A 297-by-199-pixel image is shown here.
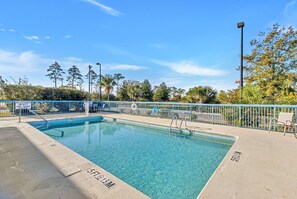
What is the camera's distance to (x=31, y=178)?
7.22 ft

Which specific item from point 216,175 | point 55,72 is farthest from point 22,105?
point 55,72

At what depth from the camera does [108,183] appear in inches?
82.4

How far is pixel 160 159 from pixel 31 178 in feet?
8.38

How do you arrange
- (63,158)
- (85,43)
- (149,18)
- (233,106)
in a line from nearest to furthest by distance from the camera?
(63,158)
(233,106)
(149,18)
(85,43)

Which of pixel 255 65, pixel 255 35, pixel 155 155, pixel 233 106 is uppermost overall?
pixel 255 35

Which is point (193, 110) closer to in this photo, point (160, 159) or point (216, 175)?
point (160, 159)

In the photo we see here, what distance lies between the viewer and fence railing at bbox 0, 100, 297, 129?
18.8 ft

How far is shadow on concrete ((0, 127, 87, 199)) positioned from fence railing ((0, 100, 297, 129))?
5911 mm

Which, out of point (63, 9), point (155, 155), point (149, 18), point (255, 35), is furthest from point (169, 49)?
point (155, 155)

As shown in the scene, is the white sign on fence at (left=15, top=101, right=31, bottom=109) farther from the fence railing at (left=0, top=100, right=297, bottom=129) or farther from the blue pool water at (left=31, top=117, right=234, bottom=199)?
the blue pool water at (left=31, top=117, right=234, bottom=199)

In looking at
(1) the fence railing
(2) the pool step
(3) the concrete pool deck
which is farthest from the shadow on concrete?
(1) the fence railing

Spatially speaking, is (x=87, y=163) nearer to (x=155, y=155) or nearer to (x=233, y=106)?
(x=155, y=155)

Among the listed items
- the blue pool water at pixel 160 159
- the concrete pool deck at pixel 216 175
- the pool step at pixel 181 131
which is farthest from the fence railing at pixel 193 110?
the concrete pool deck at pixel 216 175

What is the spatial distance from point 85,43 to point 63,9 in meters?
4.72
